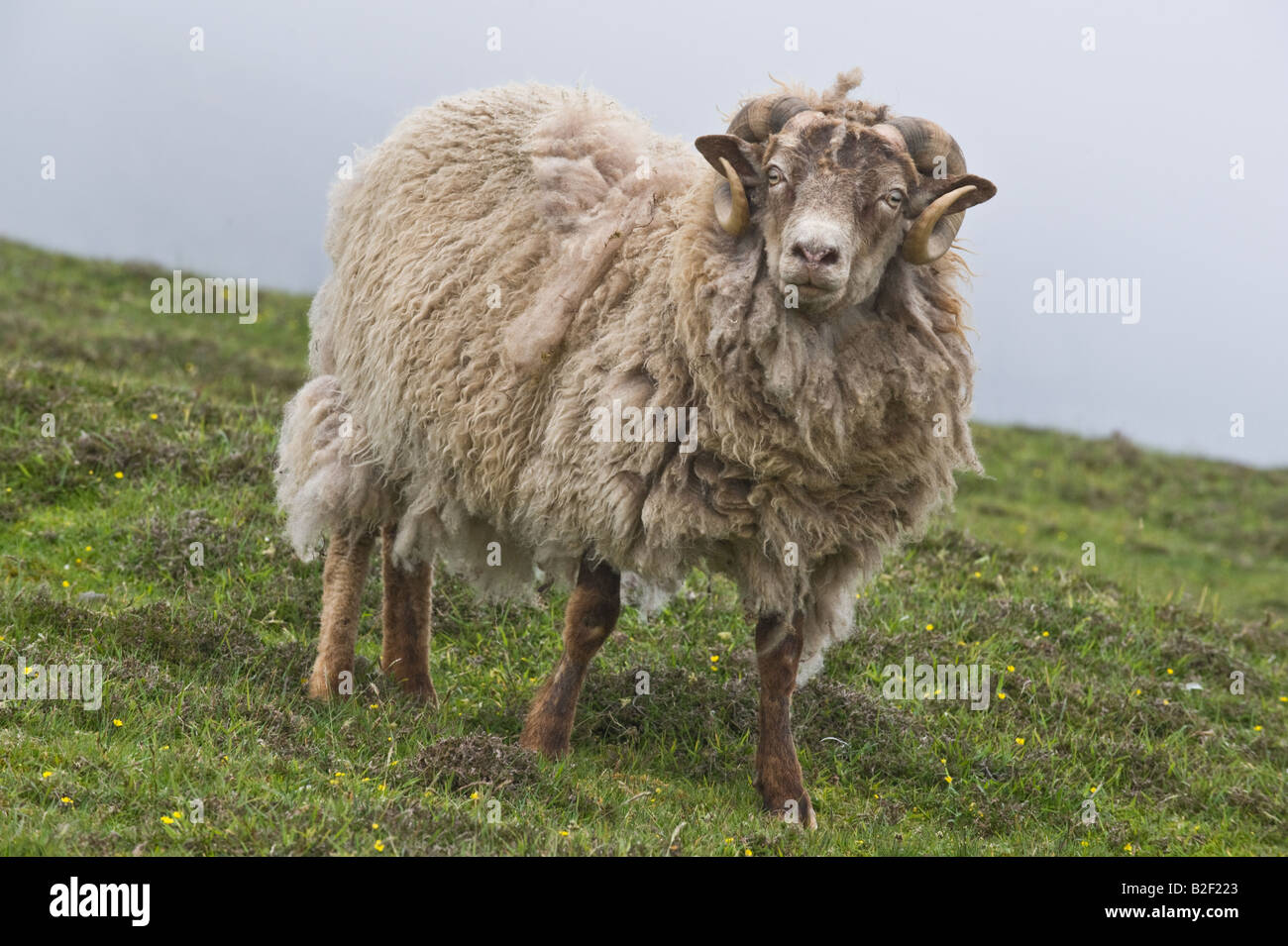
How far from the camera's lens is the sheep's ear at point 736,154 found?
5.12m

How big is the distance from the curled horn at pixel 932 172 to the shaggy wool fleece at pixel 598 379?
0.43 feet

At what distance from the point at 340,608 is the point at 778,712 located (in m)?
2.36

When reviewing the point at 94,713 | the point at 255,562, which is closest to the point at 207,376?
the point at 255,562

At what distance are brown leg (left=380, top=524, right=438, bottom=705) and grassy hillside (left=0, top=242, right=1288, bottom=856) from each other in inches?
6.4

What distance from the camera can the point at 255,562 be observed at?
7.54m

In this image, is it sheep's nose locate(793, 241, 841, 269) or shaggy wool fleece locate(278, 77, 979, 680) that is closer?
sheep's nose locate(793, 241, 841, 269)

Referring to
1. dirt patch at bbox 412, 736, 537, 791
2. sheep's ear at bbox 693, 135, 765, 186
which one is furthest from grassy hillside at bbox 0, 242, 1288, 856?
sheep's ear at bbox 693, 135, 765, 186

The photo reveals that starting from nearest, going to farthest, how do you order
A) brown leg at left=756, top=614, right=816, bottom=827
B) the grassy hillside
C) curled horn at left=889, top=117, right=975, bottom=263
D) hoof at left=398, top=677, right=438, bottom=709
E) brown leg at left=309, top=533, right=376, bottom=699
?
the grassy hillside < curled horn at left=889, top=117, right=975, bottom=263 < brown leg at left=756, top=614, right=816, bottom=827 < brown leg at left=309, top=533, right=376, bottom=699 < hoof at left=398, top=677, right=438, bottom=709

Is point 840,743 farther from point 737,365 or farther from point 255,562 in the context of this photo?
point 255,562

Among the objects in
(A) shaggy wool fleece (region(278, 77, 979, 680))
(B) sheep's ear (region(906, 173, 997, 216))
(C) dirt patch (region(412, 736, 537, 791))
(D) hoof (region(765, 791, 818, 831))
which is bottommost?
(D) hoof (region(765, 791, 818, 831))

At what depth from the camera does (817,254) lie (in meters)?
4.64

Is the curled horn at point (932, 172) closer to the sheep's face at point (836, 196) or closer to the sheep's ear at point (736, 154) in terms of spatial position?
the sheep's face at point (836, 196)

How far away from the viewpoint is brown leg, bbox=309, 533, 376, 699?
636 centimetres

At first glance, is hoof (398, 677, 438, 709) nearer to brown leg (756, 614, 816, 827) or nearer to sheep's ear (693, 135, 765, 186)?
brown leg (756, 614, 816, 827)
